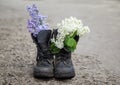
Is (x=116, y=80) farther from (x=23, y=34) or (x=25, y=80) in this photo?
(x=23, y=34)

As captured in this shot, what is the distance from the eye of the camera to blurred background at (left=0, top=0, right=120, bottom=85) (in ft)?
7.96

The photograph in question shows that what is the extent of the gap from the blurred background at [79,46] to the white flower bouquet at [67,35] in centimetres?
23

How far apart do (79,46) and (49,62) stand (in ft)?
3.46

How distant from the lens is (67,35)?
238cm

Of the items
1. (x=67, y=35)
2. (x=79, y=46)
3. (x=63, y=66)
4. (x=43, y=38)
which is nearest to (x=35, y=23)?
(x=43, y=38)

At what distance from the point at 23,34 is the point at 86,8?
2.36 m

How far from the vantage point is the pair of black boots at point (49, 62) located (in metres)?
2.31

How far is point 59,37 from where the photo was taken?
2.38m

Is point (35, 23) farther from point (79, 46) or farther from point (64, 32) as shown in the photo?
point (79, 46)

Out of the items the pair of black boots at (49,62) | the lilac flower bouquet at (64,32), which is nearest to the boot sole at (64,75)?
the pair of black boots at (49,62)

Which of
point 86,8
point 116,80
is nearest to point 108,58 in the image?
point 116,80

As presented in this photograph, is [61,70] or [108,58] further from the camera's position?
[108,58]

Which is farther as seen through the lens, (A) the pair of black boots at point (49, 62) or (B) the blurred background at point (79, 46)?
(B) the blurred background at point (79, 46)

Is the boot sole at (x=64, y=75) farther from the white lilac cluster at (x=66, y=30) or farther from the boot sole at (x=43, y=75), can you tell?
the white lilac cluster at (x=66, y=30)
